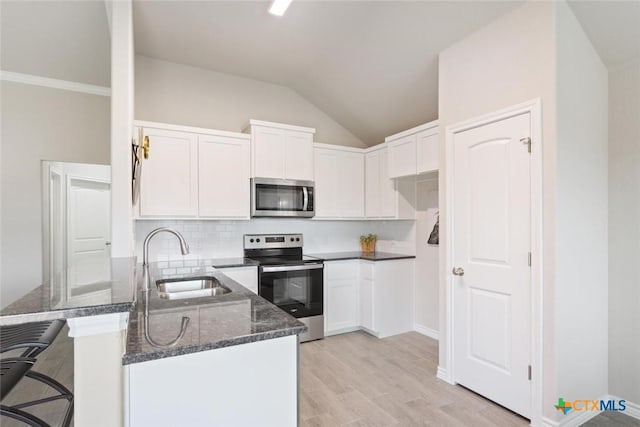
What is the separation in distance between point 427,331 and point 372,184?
1.83 m

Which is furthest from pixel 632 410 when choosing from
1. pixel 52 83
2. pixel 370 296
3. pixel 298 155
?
pixel 52 83

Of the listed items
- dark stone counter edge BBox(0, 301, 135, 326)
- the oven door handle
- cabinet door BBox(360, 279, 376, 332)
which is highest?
dark stone counter edge BBox(0, 301, 135, 326)

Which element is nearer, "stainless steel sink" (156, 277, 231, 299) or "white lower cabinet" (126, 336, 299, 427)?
"white lower cabinet" (126, 336, 299, 427)

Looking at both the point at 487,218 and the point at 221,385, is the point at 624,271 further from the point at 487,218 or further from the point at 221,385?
the point at 221,385

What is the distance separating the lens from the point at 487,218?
2441mm

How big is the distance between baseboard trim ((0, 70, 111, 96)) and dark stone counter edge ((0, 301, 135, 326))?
3690 mm

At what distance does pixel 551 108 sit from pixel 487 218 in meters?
0.81

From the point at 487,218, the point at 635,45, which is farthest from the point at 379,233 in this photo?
the point at 635,45

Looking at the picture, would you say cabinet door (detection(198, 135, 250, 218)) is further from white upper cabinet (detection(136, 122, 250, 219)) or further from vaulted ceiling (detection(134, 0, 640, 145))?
vaulted ceiling (detection(134, 0, 640, 145))

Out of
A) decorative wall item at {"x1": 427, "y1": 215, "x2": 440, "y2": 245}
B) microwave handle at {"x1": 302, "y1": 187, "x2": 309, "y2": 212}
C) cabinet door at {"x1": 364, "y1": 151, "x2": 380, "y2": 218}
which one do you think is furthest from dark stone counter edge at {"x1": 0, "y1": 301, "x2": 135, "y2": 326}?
cabinet door at {"x1": 364, "y1": 151, "x2": 380, "y2": 218}

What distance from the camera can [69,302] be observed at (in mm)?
1012

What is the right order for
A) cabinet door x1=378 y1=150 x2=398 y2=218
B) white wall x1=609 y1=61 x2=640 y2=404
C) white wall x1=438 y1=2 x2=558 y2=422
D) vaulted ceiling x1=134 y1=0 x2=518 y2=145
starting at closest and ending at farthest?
white wall x1=438 y1=2 x2=558 y2=422 < white wall x1=609 y1=61 x2=640 y2=404 < vaulted ceiling x1=134 y1=0 x2=518 y2=145 < cabinet door x1=378 y1=150 x2=398 y2=218

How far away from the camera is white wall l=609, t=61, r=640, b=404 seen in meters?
2.32

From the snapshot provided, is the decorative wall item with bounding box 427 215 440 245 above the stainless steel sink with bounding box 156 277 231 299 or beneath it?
above
